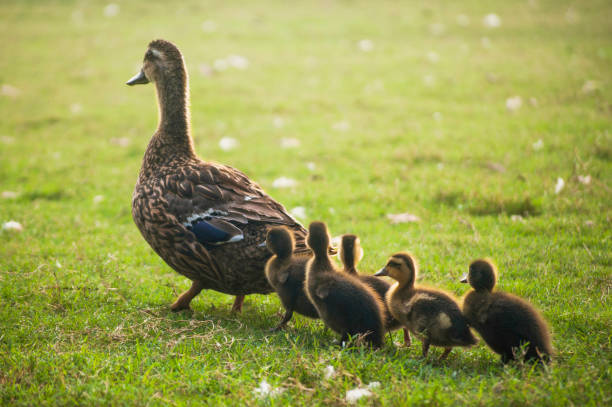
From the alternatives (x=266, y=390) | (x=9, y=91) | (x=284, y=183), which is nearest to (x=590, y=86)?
(x=284, y=183)

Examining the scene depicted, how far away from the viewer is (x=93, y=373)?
3.89 meters

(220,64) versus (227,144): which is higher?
(220,64)

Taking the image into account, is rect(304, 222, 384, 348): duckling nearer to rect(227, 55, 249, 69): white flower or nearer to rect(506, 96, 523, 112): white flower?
rect(506, 96, 523, 112): white flower

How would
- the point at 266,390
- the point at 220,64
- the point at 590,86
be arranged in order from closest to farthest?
the point at 266,390 < the point at 590,86 < the point at 220,64

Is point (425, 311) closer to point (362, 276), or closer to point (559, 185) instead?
point (362, 276)

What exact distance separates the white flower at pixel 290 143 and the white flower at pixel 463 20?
34.7 feet

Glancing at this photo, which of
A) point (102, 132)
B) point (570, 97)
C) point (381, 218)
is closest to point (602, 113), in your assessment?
point (570, 97)

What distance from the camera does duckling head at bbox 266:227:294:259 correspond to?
4.46 m

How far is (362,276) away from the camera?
Answer: 4.58 m

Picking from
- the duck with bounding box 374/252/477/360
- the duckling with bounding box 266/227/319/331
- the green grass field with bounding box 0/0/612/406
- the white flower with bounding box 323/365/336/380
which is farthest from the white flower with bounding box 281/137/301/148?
the white flower with bounding box 323/365/336/380

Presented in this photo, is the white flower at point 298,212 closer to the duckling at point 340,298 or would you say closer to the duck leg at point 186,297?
the duck leg at point 186,297

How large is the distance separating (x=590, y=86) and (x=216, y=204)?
10.0 meters

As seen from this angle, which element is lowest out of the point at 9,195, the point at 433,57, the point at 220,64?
the point at 9,195

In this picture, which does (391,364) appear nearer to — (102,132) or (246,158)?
(246,158)
